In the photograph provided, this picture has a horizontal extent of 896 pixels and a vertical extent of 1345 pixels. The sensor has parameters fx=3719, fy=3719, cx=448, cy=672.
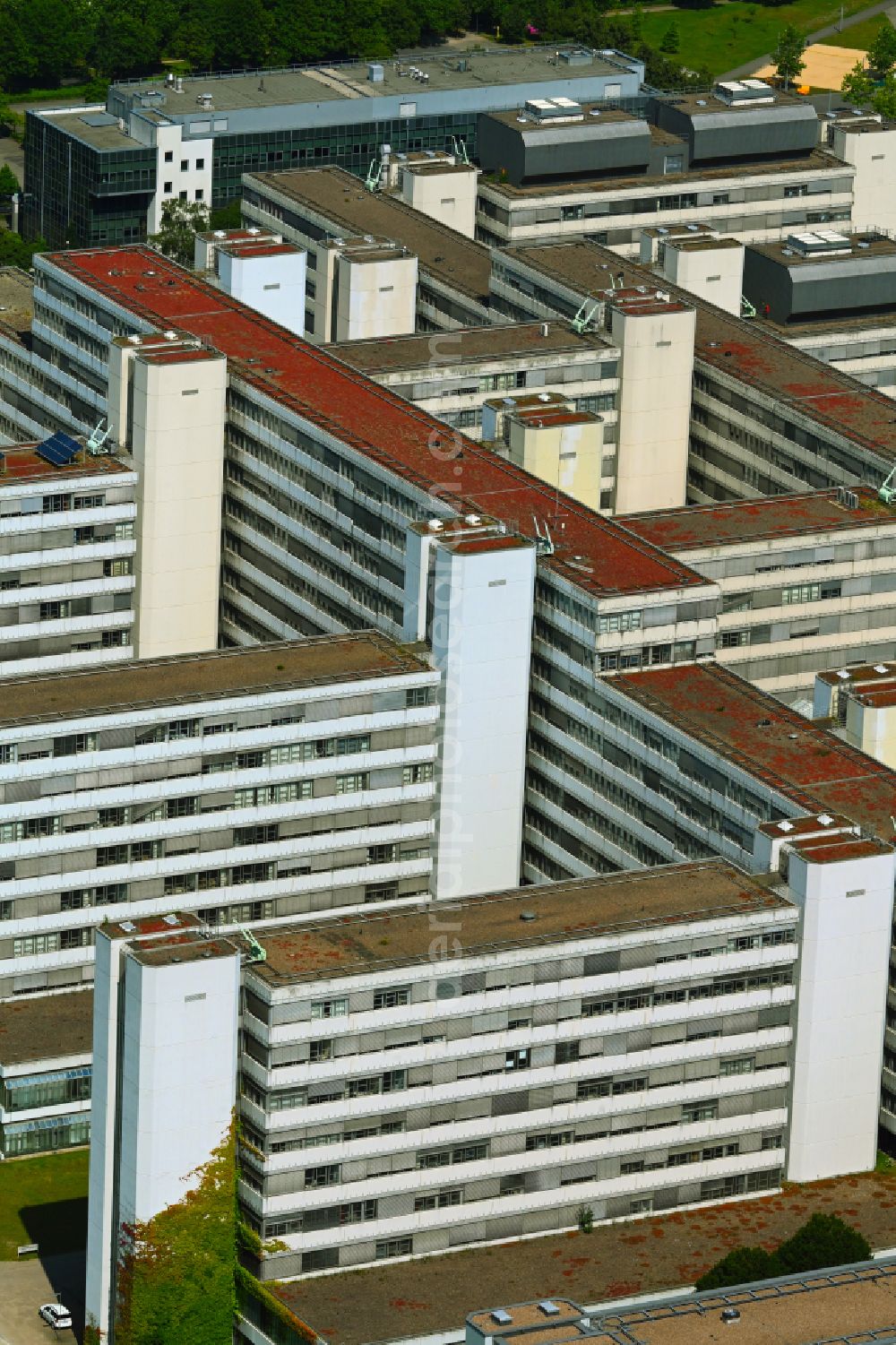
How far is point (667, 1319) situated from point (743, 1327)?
12.5ft

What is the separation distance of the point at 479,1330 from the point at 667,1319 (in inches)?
391

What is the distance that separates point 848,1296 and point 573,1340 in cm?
1634

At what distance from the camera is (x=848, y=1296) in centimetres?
18862

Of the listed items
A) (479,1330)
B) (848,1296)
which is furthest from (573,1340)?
(848,1296)

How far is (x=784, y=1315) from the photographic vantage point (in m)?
187

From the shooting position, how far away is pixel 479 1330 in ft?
596

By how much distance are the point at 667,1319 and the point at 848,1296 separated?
10.1 meters

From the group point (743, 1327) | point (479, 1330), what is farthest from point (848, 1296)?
point (479, 1330)

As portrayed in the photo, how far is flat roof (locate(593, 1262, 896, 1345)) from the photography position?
7219 inches

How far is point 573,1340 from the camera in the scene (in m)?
181

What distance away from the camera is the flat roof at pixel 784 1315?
183375mm

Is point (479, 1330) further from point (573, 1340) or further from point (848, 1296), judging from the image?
point (848, 1296)

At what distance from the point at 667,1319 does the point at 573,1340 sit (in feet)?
21.1

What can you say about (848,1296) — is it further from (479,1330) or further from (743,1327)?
(479,1330)
